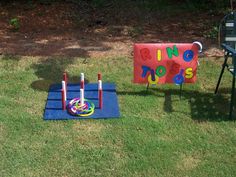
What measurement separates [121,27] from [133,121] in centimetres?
408

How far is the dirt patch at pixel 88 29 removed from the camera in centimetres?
689

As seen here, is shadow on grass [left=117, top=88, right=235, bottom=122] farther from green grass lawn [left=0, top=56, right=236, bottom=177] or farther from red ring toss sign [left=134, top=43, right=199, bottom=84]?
red ring toss sign [left=134, top=43, right=199, bottom=84]

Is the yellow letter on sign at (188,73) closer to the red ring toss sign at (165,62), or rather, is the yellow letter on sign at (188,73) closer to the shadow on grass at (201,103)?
the red ring toss sign at (165,62)

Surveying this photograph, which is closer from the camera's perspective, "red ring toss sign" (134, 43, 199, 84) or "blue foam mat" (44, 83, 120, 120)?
"blue foam mat" (44, 83, 120, 120)

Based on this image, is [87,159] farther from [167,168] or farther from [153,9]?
[153,9]

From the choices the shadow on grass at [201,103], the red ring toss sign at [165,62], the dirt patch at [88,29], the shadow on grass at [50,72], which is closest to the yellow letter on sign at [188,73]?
the red ring toss sign at [165,62]

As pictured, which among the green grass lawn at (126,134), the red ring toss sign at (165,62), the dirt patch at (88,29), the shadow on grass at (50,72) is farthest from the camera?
the dirt patch at (88,29)

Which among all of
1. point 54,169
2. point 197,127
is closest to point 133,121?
point 197,127

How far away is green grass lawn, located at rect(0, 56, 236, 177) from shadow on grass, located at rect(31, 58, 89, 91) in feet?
0.09

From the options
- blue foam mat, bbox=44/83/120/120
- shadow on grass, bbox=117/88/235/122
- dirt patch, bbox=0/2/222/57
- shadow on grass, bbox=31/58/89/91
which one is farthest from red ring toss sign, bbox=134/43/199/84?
dirt patch, bbox=0/2/222/57

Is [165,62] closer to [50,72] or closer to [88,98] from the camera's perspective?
[88,98]

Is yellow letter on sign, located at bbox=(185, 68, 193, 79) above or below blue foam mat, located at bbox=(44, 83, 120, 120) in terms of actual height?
above

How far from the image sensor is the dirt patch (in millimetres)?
6895

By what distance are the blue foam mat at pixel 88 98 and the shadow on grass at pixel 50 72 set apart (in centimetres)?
18
